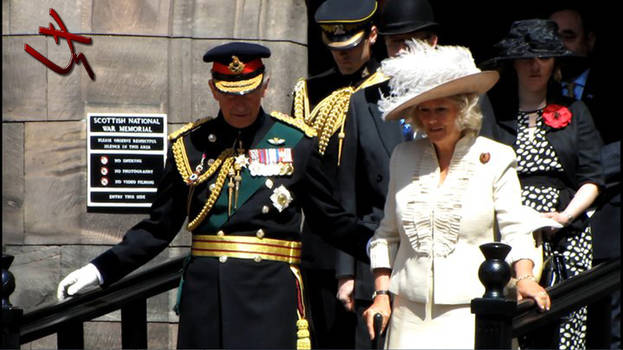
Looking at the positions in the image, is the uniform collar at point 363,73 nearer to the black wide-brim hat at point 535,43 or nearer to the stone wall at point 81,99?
the black wide-brim hat at point 535,43

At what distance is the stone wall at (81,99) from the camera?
8453 millimetres

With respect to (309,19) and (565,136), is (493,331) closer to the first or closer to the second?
(565,136)

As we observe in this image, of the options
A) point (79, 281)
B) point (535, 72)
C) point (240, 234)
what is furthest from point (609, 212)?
point (79, 281)

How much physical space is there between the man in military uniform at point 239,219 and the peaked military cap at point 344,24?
0.85 metres

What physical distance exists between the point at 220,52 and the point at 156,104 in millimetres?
2731

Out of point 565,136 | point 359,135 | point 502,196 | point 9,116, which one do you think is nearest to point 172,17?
point 9,116

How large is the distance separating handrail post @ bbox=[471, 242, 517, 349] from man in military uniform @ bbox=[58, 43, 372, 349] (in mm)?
1100

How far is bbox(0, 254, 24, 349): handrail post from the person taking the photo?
5.91 meters

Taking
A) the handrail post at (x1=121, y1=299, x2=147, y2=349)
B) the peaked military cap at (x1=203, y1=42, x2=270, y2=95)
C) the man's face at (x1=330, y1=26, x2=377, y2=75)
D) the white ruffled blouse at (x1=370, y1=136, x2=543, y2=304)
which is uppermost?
the man's face at (x1=330, y1=26, x2=377, y2=75)

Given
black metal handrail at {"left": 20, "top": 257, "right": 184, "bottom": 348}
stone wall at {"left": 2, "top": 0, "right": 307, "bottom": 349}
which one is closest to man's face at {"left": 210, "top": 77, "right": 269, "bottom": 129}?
black metal handrail at {"left": 20, "top": 257, "right": 184, "bottom": 348}

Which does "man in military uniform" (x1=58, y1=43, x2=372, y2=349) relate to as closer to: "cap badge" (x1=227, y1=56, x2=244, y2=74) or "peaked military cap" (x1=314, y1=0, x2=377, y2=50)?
"cap badge" (x1=227, y1=56, x2=244, y2=74)

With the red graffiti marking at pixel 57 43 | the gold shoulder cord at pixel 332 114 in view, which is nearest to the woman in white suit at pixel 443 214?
the gold shoulder cord at pixel 332 114

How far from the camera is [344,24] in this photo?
21.8 feet

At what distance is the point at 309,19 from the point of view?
8.98 m
